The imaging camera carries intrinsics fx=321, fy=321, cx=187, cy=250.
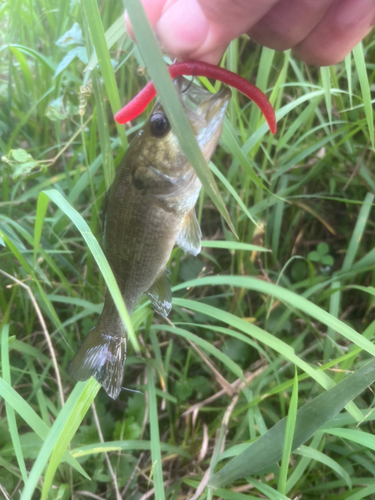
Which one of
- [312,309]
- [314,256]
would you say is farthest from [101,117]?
[314,256]

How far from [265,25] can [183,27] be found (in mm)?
419

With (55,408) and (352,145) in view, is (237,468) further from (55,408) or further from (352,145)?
(352,145)

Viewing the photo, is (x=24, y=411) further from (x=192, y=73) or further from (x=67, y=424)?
(x=192, y=73)

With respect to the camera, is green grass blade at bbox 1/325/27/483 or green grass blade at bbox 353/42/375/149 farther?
green grass blade at bbox 353/42/375/149

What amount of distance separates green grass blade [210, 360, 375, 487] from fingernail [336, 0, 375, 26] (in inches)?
39.9

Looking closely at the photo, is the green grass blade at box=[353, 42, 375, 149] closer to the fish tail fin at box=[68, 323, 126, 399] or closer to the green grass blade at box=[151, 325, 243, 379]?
the green grass blade at box=[151, 325, 243, 379]

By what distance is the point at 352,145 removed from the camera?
56.9 inches

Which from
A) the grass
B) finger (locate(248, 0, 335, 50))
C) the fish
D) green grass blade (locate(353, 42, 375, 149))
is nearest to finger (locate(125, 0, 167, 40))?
the grass

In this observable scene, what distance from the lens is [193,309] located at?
1061mm

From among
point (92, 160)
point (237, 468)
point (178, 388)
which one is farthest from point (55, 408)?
point (92, 160)

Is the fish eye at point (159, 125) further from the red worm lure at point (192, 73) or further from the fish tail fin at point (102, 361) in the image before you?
the fish tail fin at point (102, 361)

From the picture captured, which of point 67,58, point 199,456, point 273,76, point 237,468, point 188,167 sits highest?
point 67,58

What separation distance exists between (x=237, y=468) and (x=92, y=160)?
1157mm

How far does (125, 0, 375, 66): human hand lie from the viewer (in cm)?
77
